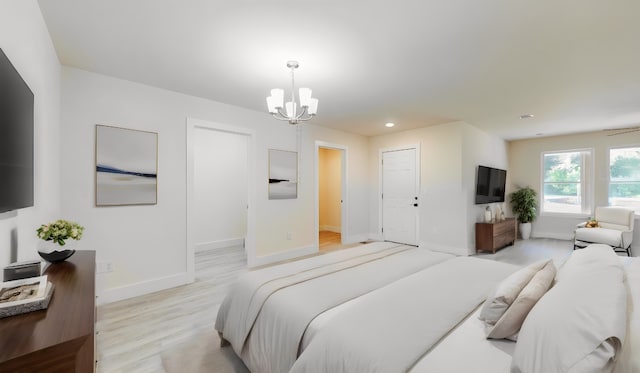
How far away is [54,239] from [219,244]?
12.2 feet

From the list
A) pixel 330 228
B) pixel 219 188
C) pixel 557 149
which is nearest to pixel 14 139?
pixel 219 188

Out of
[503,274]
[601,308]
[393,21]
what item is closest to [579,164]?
[503,274]

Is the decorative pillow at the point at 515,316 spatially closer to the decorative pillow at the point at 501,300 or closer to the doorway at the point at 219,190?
the decorative pillow at the point at 501,300

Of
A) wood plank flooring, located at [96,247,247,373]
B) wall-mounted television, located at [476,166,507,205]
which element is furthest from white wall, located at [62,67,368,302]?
wall-mounted television, located at [476,166,507,205]

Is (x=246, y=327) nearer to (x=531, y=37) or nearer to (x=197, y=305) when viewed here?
(x=197, y=305)

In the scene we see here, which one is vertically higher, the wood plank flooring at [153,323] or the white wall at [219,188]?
the white wall at [219,188]

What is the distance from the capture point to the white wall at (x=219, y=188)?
5.15 meters

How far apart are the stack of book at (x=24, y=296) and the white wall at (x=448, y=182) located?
16.7 ft

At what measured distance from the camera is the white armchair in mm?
4277

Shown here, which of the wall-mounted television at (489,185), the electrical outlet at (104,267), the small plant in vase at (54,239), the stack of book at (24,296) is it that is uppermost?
the wall-mounted television at (489,185)

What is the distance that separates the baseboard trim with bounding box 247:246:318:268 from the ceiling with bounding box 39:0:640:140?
2.35 metres

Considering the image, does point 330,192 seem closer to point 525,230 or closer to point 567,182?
point 525,230

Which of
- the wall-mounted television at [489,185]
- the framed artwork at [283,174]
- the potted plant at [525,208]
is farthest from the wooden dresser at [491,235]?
the framed artwork at [283,174]

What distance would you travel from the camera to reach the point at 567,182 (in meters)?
6.05
